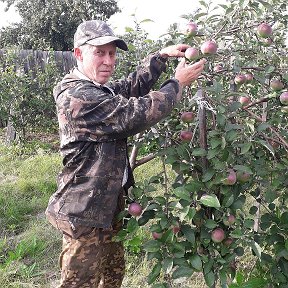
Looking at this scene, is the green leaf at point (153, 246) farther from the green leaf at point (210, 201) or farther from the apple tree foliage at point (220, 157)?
the green leaf at point (210, 201)

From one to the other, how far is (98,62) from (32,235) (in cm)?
179

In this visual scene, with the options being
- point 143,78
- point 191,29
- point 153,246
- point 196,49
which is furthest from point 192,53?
point 153,246

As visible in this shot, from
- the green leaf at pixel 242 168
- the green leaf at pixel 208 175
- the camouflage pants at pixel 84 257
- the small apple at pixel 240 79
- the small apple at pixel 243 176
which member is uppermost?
the small apple at pixel 240 79

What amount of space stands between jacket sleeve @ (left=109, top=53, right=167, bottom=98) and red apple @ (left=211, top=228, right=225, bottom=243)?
0.77 m

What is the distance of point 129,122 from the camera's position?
1.57m

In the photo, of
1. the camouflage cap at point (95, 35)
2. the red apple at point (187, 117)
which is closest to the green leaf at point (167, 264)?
the red apple at point (187, 117)

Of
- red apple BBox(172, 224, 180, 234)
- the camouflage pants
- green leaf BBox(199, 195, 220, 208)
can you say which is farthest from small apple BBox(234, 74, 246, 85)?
the camouflage pants

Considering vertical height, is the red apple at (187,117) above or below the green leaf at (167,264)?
above

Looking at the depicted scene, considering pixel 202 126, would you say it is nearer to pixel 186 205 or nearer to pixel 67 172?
pixel 186 205

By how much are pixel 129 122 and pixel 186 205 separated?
0.38 m

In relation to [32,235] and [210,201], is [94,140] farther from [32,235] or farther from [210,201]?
[32,235]

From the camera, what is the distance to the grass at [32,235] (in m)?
2.56

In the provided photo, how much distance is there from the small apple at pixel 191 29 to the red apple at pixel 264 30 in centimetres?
24

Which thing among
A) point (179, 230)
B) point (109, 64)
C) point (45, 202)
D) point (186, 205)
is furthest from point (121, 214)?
point (45, 202)
